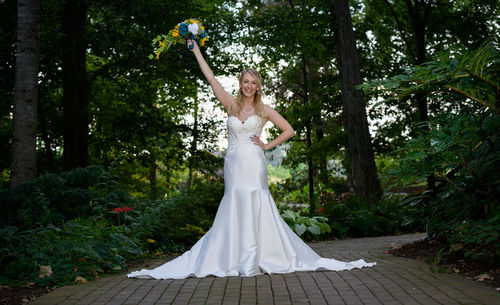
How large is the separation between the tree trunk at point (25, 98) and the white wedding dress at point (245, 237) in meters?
3.97

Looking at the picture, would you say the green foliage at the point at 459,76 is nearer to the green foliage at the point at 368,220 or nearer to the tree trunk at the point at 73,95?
the green foliage at the point at 368,220

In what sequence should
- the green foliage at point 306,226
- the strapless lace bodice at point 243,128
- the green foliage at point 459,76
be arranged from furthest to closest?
the green foliage at point 306,226 → the strapless lace bodice at point 243,128 → the green foliage at point 459,76

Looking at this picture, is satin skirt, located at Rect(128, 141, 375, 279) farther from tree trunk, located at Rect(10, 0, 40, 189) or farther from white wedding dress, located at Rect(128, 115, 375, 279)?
tree trunk, located at Rect(10, 0, 40, 189)

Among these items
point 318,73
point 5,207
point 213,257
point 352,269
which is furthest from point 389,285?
point 318,73

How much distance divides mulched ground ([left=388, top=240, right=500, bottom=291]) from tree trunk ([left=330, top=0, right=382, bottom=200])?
216 inches

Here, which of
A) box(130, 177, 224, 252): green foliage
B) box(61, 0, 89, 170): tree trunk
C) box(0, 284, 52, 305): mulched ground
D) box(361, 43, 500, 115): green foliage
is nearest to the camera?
box(361, 43, 500, 115): green foliage

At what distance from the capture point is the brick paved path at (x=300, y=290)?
4820mm

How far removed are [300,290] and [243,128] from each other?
2563 millimetres

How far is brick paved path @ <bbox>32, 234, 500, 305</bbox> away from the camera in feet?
15.8

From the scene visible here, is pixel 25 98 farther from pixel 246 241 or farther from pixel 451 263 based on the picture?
pixel 451 263

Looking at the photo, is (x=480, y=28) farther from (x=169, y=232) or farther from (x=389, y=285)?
(x=389, y=285)

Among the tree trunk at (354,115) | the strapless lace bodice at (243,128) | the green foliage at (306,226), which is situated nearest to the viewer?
the strapless lace bodice at (243,128)

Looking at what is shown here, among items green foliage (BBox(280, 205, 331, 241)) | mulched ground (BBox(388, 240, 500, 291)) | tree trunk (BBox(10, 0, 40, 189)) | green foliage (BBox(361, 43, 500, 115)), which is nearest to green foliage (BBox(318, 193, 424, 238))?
green foliage (BBox(280, 205, 331, 241))

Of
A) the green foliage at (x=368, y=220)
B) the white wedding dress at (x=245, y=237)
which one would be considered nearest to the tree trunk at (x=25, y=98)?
the white wedding dress at (x=245, y=237)
